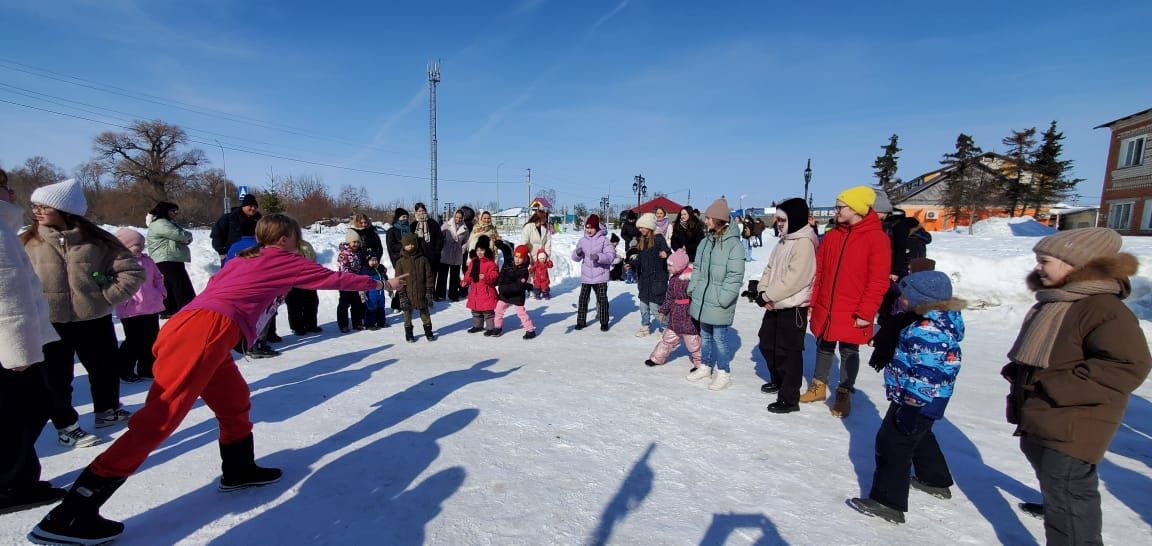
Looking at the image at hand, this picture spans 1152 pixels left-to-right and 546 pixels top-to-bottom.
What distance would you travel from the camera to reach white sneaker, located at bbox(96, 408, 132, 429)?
3.80 meters

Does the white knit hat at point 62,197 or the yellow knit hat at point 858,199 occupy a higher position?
the yellow knit hat at point 858,199

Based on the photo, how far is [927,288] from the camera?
105 inches

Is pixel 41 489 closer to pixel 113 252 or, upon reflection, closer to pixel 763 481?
pixel 113 252

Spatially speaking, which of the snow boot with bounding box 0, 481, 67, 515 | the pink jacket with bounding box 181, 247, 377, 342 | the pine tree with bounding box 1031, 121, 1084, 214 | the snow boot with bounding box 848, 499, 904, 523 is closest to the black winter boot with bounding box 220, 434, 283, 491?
the pink jacket with bounding box 181, 247, 377, 342

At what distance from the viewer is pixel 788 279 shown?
13.9ft

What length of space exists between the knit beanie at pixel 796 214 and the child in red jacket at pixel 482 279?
14.0 feet

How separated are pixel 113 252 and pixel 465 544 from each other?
→ 11.4 ft

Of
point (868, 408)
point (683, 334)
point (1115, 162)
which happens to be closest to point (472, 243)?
point (683, 334)

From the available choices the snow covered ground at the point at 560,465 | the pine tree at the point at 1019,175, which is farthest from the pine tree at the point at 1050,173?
the snow covered ground at the point at 560,465

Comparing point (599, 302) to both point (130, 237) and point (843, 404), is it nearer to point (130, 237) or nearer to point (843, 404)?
point (843, 404)

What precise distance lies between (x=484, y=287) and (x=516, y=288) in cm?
52

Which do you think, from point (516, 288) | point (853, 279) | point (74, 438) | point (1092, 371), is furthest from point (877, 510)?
point (74, 438)

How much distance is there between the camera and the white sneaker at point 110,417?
12.5 feet

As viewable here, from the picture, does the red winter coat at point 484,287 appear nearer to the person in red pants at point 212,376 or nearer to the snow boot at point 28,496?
the person in red pants at point 212,376
